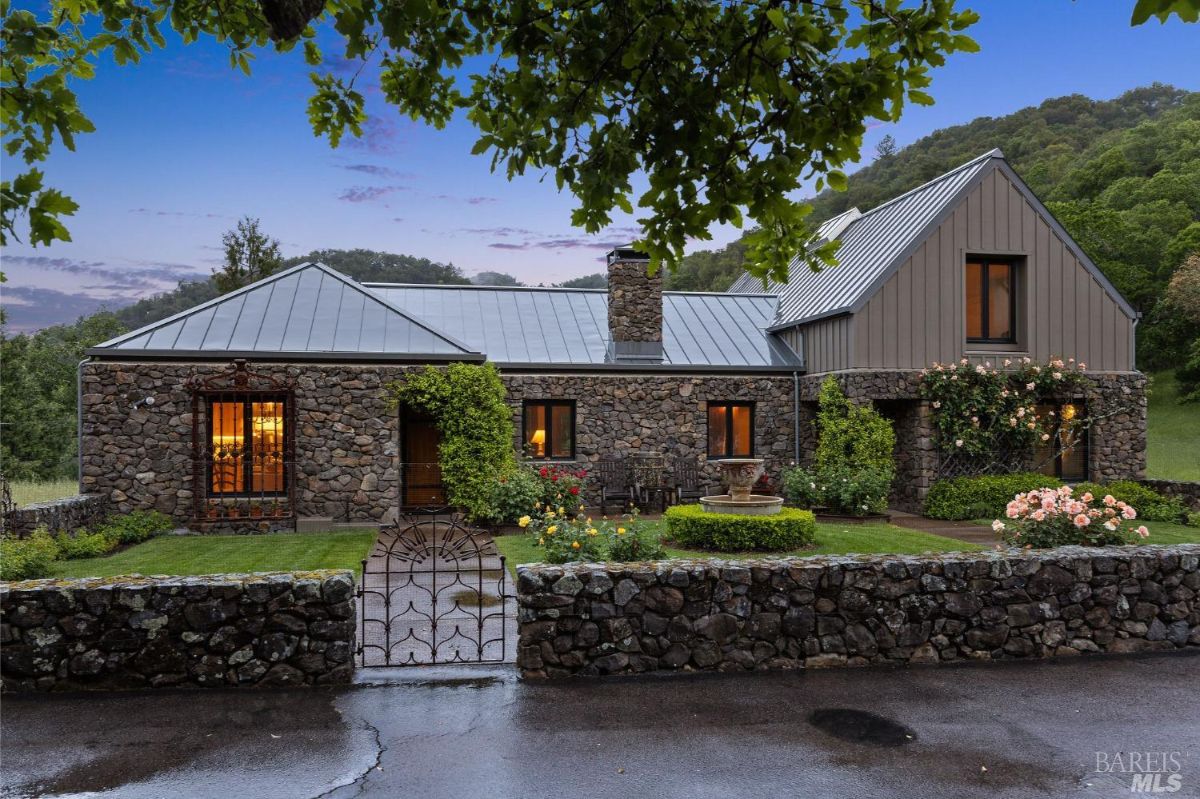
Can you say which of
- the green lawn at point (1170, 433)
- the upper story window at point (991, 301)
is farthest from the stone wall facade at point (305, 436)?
the green lawn at point (1170, 433)

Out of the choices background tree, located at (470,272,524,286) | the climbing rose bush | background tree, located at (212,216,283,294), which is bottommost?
the climbing rose bush

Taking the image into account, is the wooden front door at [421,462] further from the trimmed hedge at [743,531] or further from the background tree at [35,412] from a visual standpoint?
the background tree at [35,412]

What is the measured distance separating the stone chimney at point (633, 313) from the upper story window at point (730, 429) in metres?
1.78

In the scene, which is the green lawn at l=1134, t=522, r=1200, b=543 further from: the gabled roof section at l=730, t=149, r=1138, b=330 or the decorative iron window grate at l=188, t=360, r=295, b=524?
the decorative iron window grate at l=188, t=360, r=295, b=524

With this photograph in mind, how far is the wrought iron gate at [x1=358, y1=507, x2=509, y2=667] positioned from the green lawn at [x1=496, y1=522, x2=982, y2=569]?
1.31 feet

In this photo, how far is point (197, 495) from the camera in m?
13.0

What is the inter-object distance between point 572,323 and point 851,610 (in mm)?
12552

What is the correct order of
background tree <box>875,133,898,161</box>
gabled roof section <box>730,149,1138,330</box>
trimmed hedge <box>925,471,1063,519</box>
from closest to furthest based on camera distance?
trimmed hedge <box>925,471,1063,519</box> → gabled roof section <box>730,149,1138,330</box> → background tree <box>875,133,898,161</box>

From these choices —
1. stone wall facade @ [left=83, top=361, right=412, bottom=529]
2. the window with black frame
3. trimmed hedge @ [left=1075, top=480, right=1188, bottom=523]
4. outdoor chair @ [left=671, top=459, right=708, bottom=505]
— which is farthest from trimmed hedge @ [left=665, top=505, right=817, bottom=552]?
the window with black frame

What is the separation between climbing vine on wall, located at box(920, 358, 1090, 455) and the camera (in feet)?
47.8

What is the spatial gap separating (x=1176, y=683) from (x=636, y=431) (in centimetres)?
1106

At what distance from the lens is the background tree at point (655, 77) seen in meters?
3.58

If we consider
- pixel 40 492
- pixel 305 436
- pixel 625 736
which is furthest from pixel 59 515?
pixel 625 736

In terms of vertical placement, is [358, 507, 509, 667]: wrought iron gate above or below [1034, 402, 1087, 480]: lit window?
below
